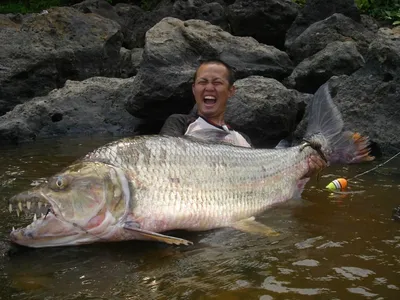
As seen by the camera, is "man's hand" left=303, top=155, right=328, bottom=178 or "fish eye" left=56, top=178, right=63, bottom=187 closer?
"fish eye" left=56, top=178, right=63, bottom=187

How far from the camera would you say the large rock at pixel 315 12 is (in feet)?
52.3

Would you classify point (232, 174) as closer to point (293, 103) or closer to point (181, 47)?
point (293, 103)

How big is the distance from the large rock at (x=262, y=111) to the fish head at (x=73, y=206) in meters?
6.05

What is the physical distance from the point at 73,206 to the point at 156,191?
0.69 metres

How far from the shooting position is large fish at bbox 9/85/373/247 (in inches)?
157

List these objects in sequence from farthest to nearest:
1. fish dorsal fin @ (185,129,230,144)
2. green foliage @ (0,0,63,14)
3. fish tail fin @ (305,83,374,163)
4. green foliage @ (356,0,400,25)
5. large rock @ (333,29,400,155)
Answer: green foliage @ (0,0,63,14)
green foliage @ (356,0,400,25)
large rock @ (333,29,400,155)
fish tail fin @ (305,83,374,163)
fish dorsal fin @ (185,129,230,144)

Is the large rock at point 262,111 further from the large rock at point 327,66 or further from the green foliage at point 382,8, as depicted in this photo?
the green foliage at point 382,8

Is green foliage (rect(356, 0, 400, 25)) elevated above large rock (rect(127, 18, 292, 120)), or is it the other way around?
green foliage (rect(356, 0, 400, 25))

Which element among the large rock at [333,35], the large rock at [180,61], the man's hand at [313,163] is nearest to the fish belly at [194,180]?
the man's hand at [313,163]

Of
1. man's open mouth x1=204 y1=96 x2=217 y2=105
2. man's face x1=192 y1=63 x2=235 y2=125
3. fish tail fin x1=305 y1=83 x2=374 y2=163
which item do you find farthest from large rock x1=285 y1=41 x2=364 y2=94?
man's open mouth x1=204 y1=96 x2=217 y2=105

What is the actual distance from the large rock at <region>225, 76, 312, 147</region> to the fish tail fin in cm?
403

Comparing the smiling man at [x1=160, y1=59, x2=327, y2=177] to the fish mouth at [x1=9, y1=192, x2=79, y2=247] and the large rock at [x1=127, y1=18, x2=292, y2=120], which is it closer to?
the fish mouth at [x1=9, y1=192, x2=79, y2=247]

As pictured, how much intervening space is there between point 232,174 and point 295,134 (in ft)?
17.3

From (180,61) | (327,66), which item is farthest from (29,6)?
(327,66)
